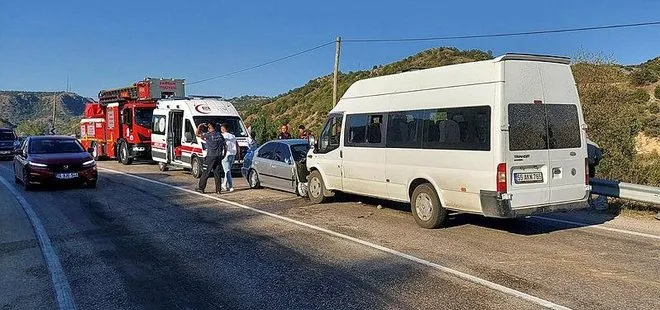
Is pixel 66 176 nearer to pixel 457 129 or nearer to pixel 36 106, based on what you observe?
pixel 457 129

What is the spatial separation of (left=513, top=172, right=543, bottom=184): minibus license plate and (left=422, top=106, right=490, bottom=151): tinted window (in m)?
0.62

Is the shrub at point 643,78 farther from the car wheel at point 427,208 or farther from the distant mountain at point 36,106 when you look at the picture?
the distant mountain at point 36,106

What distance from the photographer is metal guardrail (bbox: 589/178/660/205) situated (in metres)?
9.82

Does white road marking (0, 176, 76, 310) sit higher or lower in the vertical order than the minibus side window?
lower

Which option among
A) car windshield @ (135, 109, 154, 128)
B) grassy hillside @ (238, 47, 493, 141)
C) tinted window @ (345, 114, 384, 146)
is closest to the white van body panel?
tinted window @ (345, 114, 384, 146)

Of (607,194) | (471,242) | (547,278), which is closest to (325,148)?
(471,242)

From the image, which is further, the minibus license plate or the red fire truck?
the red fire truck

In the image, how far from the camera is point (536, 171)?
819 cm

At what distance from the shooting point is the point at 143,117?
23.9 metres

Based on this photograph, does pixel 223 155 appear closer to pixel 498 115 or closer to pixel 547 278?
pixel 498 115

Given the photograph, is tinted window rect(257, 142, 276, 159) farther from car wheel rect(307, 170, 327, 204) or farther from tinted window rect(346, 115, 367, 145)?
tinted window rect(346, 115, 367, 145)

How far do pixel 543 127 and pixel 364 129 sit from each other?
351cm

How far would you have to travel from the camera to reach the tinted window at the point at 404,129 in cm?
934

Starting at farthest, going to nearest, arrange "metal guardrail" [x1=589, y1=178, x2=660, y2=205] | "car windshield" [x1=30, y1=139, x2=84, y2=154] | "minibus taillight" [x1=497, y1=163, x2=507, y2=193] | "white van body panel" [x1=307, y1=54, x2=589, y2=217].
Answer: "car windshield" [x1=30, y1=139, x2=84, y2=154], "metal guardrail" [x1=589, y1=178, x2=660, y2=205], "white van body panel" [x1=307, y1=54, x2=589, y2=217], "minibus taillight" [x1=497, y1=163, x2=507, y2=193]
